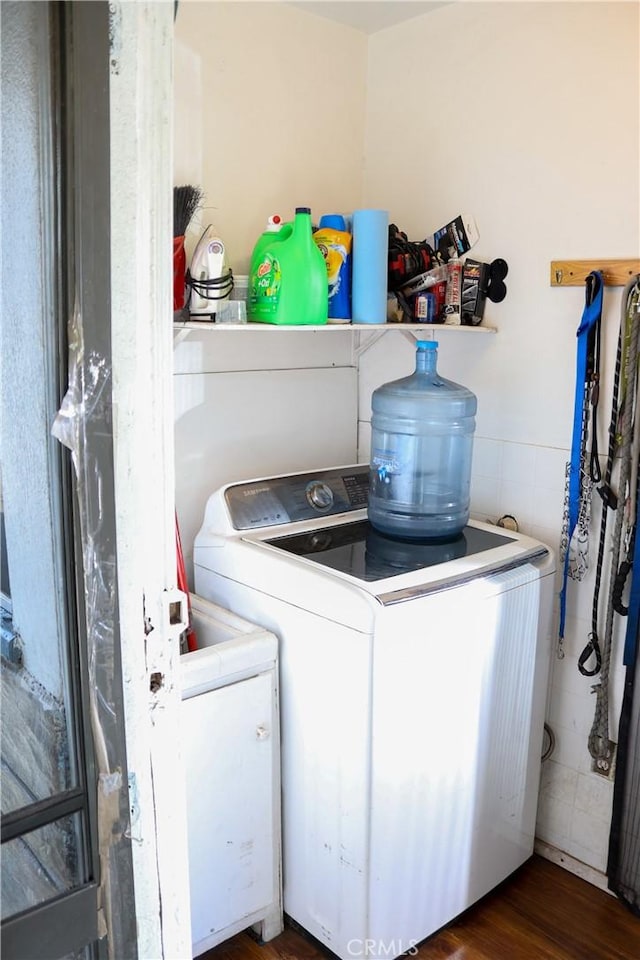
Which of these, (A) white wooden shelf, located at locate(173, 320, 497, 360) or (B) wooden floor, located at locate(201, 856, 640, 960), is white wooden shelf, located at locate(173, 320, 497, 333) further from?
(B) wooden floor, located at locate(201, 856, 640, 960)

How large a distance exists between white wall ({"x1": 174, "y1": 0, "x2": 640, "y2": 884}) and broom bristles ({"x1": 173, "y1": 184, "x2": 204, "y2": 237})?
0.08 meters

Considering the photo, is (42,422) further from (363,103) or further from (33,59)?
(363,103)

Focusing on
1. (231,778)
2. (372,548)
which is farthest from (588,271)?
(231,778)

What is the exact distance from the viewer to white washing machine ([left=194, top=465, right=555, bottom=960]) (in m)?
1.74

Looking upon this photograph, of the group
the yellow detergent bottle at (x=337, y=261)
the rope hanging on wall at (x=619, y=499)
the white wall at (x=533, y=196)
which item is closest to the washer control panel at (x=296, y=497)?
the white wall at (x=533, y=196)

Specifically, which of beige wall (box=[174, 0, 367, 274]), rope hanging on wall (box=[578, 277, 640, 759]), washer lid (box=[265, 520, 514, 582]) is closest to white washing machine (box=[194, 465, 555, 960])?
washer lid (box=[265, 520, 514, 582])

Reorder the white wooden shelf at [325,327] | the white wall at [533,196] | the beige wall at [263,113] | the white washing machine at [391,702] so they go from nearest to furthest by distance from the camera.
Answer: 1. the white washing machine at [391,702]
2. the white wooden shelf at [325,327]
3. the white wall at [533,196]
4. the beige wall at [263,113]

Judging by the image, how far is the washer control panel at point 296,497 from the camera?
83.1 inches

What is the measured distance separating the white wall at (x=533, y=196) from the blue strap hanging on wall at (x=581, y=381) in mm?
53

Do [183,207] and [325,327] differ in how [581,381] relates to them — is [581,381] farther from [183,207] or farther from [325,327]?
[183,207]

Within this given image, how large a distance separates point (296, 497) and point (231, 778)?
78 centimetres

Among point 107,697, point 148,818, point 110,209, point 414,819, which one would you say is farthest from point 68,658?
point 414,819

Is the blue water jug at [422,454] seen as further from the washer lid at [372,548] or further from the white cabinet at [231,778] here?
the white cabinet at [231,778]

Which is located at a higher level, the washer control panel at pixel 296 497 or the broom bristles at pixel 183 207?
the broom bristles at pixel 183 207
